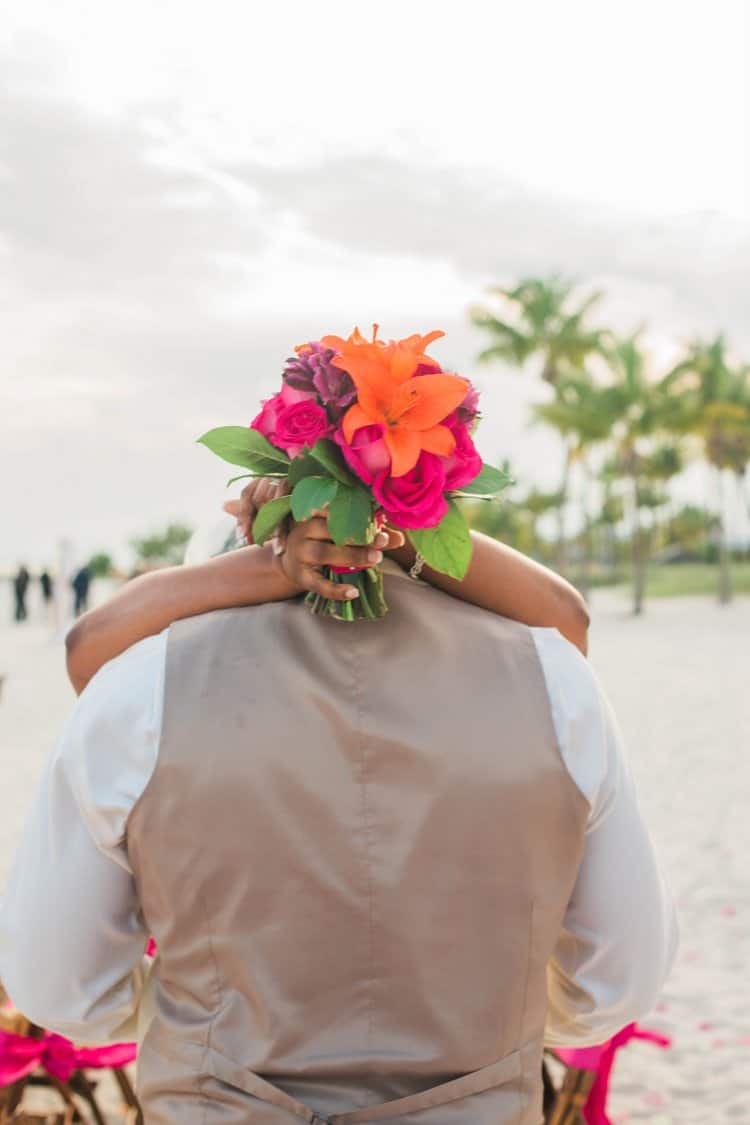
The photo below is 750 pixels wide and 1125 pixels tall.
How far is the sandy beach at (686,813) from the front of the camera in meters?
4.18

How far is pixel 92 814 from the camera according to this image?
60.6 inches

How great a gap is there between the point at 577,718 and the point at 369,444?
18.7 inches

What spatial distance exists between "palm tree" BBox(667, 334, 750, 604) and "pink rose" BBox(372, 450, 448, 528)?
34.7m

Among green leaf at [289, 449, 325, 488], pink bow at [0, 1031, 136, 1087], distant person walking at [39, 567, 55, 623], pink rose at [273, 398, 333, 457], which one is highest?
pink rose at [273, 398, 333, 457]

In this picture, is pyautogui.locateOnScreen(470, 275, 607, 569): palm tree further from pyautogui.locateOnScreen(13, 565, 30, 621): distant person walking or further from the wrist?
the wrist

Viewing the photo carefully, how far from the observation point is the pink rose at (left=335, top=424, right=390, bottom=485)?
144 centimetres

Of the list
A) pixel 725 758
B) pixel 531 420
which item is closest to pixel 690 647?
pixel 725 758

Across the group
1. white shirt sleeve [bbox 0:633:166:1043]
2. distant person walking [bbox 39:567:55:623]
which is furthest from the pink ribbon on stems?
distant person walking [bbox 39:567:55:623]

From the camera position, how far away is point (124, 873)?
163 cm

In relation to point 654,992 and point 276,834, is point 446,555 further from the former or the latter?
point 654,992

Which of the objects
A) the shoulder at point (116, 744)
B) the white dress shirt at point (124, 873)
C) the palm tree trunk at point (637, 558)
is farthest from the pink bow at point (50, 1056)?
the palm tree trunk at point (637, 558)

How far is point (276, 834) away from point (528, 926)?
0.39 meters

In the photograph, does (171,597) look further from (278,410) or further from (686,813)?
(686,813)

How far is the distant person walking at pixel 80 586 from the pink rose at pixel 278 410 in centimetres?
2836
